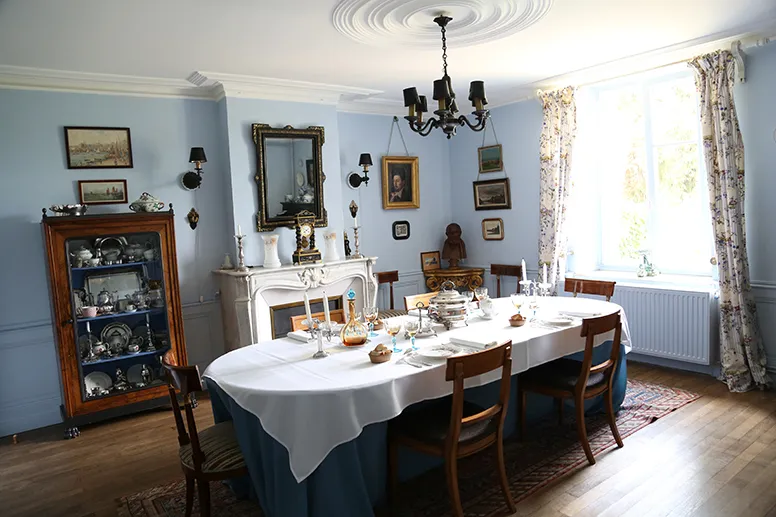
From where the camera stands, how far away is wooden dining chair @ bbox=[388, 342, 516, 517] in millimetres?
2543

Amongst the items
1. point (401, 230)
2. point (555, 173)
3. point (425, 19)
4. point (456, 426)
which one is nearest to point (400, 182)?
point (401, 230)

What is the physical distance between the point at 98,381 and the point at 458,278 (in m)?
3.78

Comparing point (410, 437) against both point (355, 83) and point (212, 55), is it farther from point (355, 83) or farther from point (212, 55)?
point (355, 83)

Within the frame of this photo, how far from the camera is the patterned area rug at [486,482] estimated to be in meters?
2.90

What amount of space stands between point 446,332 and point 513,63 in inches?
101

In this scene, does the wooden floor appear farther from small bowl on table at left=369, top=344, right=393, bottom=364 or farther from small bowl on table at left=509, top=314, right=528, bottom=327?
small bowl on table at left=369, top=344, right=393, bottom=364

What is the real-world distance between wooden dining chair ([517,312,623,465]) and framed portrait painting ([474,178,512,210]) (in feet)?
9.93

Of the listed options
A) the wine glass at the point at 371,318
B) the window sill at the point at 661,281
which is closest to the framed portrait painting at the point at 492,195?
the window sill at the point at 661,281

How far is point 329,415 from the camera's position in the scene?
2420mm

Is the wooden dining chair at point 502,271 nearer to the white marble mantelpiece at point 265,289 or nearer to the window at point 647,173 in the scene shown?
the window at point 647,173

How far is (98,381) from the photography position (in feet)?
14.8

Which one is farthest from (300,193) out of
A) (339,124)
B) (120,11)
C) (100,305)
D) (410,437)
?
(410,437)

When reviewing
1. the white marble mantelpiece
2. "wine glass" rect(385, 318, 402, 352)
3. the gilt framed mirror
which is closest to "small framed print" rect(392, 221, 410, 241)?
the white marble mantelpiece

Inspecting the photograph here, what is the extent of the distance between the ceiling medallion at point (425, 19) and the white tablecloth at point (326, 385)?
1.96 meters
